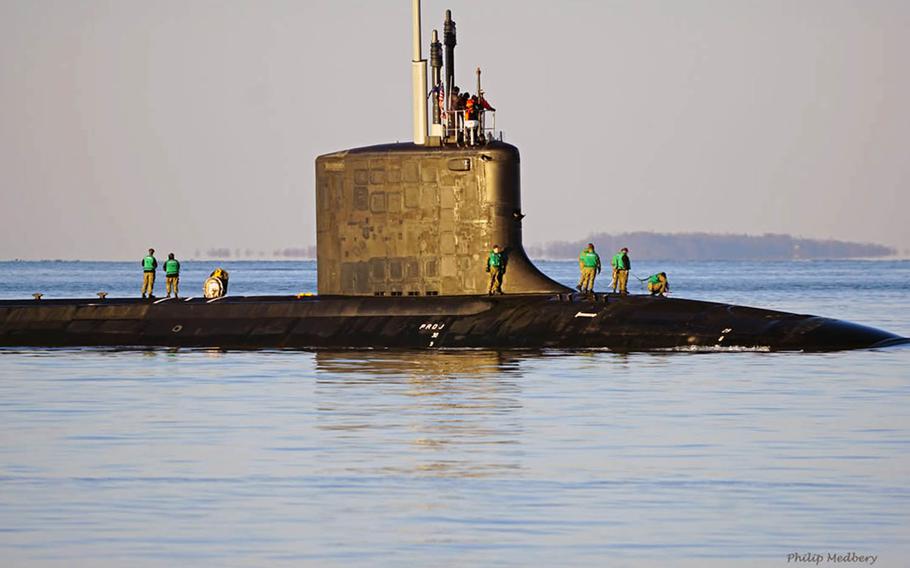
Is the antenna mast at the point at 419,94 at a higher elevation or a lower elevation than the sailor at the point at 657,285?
higher

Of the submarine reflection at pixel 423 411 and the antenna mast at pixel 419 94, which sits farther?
the antenna mast at pixel 419 94

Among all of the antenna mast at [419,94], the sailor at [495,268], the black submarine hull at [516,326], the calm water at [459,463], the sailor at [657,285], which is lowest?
the calm water at [459,463]

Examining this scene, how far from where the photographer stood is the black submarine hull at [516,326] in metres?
35.9

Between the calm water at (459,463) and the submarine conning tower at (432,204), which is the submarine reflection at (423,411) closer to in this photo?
the calm water at (459,463)

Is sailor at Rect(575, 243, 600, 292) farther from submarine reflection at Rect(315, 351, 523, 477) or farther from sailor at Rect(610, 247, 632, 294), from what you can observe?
submarine reflection at Rect(315, 351, 523, 477)

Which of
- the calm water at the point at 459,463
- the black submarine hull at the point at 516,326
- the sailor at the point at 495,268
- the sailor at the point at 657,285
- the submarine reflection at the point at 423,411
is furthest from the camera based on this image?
the sailor at the point at 657,285

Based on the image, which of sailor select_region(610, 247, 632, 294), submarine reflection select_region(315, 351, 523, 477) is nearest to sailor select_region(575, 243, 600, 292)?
sailor select_region(610, 247, 632, 294)

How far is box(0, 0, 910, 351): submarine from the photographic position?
36188 mm

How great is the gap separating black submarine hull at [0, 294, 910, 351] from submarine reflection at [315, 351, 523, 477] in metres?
0.60

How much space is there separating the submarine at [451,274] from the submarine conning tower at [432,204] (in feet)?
0.07

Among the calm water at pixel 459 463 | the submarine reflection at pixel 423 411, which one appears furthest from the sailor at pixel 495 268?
the calm water at pixel 459 463

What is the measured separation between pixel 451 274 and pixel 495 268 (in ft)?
3.57

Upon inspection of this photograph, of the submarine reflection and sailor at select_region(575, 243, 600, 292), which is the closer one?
the submarine reflection

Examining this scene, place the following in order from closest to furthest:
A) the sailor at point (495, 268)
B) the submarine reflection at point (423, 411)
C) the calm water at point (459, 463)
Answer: the calm water at point (459, 463), the submarine reflection at point (423, 411), the sailor at point (495, 268)
